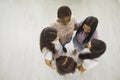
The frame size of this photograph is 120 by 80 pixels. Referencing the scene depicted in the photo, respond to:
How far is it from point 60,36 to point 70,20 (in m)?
0.14

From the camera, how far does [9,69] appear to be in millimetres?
2023

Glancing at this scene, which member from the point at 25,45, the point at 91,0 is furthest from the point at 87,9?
the point at 25,45

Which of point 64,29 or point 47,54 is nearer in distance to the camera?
point 47,54

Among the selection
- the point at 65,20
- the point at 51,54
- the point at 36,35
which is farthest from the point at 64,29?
the point at 36,35

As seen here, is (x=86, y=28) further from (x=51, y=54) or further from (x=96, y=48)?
(x=51, y=54)

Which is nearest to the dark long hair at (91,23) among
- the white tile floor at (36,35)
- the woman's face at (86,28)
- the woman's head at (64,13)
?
the woman's face at (86,28)

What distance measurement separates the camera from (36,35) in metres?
2.21

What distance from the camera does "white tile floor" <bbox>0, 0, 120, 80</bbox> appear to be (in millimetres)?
2025

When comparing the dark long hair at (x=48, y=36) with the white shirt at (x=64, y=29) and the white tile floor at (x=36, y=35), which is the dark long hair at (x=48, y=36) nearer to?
the white shirt at (x=64, y=29)

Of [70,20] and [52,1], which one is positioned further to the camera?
[52,1]

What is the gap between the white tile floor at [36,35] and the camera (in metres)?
2.03

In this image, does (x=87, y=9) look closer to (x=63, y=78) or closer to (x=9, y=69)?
(x=63, y=78)

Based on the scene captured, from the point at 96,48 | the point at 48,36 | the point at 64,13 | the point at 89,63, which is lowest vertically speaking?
the point at 89,63

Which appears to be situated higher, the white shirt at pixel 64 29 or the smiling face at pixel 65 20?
the smiling face at pixel 65 20
